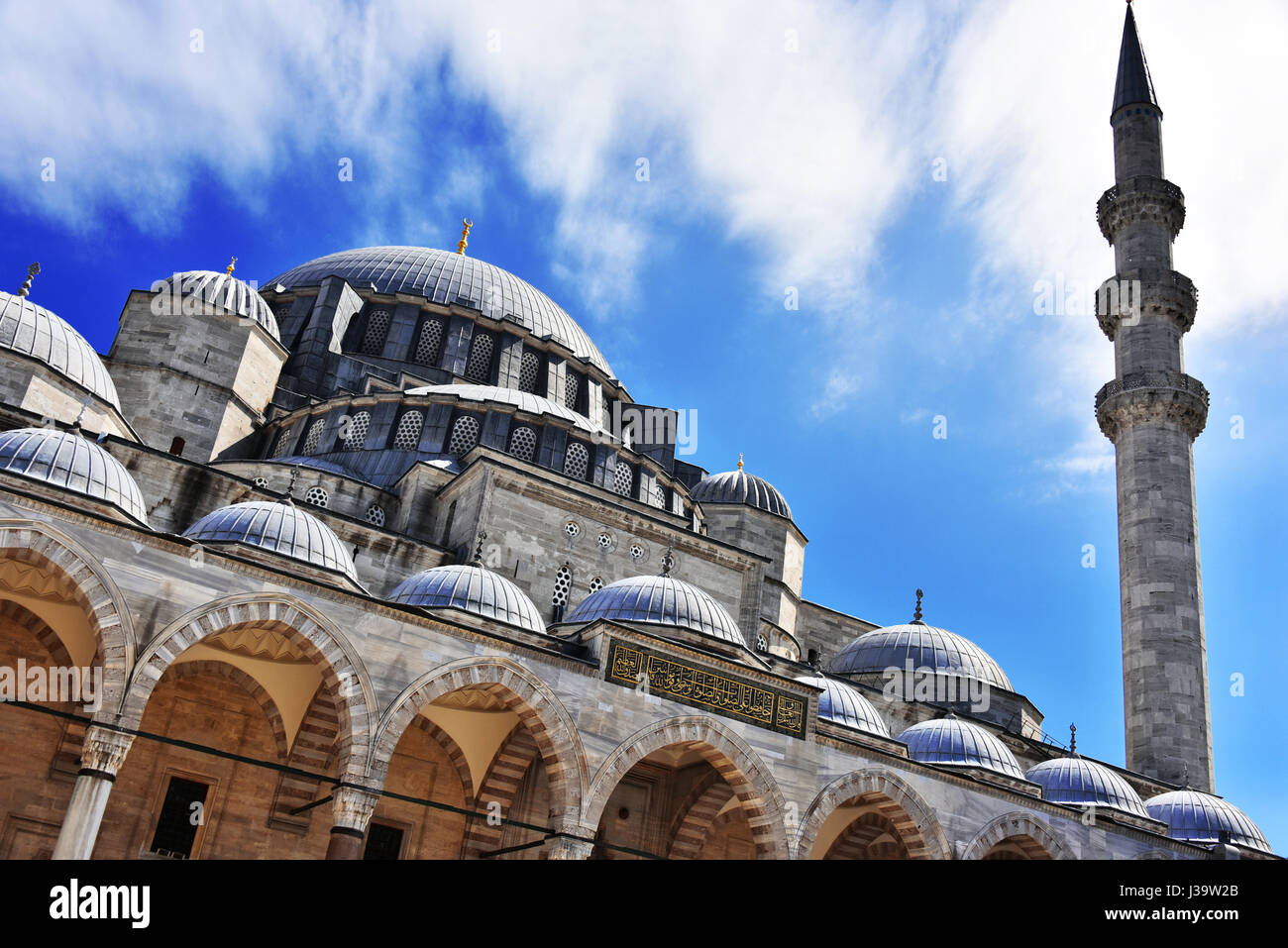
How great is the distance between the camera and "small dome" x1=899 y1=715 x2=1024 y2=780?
15258mm

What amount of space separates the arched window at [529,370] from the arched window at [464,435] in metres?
4.12

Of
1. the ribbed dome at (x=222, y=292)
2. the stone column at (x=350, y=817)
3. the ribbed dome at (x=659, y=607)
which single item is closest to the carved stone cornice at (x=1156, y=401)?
the ribbed dome at (x=659, y=607)

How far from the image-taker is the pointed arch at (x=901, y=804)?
1312cm

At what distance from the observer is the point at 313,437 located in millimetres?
18359

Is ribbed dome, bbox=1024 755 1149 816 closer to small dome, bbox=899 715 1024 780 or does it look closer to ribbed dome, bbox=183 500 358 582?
small dome, bbox=899 715 1024 780

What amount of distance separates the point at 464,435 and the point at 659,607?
20.0 ft

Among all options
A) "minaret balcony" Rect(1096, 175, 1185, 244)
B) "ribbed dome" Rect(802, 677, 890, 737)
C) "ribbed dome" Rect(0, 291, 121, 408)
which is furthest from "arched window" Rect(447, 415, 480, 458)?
"minaret balcony" Rect(1096, 175, 1185, 244)

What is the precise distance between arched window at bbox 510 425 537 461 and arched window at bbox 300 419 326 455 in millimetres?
3225

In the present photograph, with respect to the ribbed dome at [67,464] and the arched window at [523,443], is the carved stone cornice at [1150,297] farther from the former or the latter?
the ribbed dome at [67,464]

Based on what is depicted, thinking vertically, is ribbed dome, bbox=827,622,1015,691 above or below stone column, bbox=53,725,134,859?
above

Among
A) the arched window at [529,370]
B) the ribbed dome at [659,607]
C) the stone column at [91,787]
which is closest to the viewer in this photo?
the stone column at [91,787]
